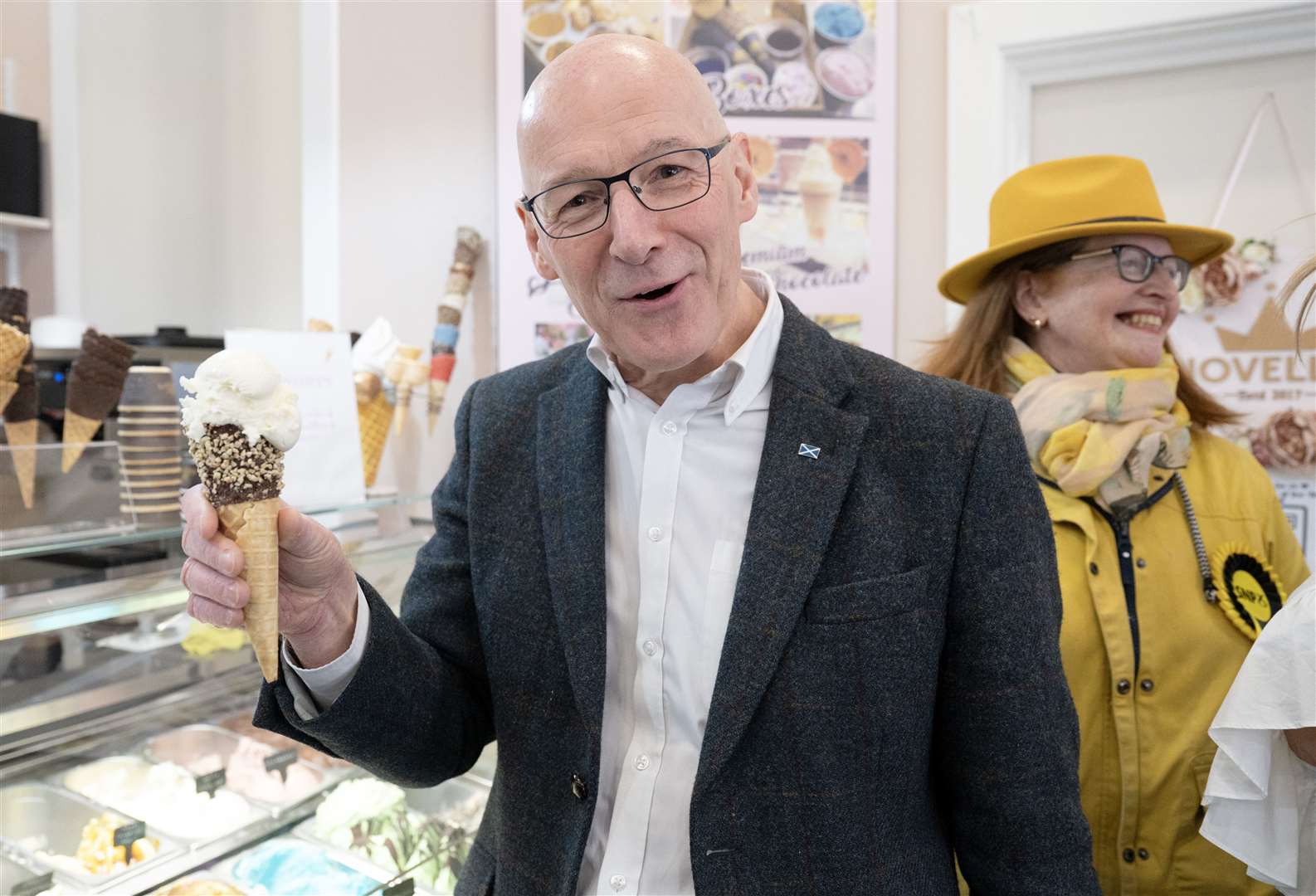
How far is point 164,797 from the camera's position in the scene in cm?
199

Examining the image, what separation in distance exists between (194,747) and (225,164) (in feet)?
9.85

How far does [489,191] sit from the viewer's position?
339 centimetres

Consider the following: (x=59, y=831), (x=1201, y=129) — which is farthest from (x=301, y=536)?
(x=1201, y=129)

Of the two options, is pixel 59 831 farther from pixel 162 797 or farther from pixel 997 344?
pixel 997 344

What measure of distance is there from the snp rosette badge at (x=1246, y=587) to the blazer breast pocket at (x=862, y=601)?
3.43ft

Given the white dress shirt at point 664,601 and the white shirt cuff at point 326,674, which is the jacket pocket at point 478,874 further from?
the white shirt cuff at point 326,674

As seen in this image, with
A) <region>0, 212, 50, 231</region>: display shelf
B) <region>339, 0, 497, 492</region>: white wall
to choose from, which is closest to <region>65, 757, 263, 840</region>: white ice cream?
<region>339, 0, 497, 492</region>: white wall

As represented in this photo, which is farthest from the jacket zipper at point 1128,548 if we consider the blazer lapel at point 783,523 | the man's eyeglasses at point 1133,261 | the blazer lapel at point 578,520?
the blazer lapel at point 578,520

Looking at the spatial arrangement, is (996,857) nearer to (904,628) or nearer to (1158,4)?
(904,628)

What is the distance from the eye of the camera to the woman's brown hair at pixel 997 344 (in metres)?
2.23

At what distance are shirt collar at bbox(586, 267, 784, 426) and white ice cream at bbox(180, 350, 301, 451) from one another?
1.75 ft

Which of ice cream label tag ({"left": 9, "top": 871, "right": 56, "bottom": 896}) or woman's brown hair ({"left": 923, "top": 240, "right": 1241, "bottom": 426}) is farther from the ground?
woman's brown hair ({"left": 923, "top": 240, "right": 1241, "bottom": 426})

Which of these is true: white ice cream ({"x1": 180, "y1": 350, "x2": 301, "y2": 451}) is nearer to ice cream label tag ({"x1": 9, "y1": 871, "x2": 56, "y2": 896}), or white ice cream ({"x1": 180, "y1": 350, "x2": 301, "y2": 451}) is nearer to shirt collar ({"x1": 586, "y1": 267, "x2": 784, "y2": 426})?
shirt collar ({"x1": 586, "y1": 267, "x2": 784, "y2": 426})

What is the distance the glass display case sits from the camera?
1716 mm
